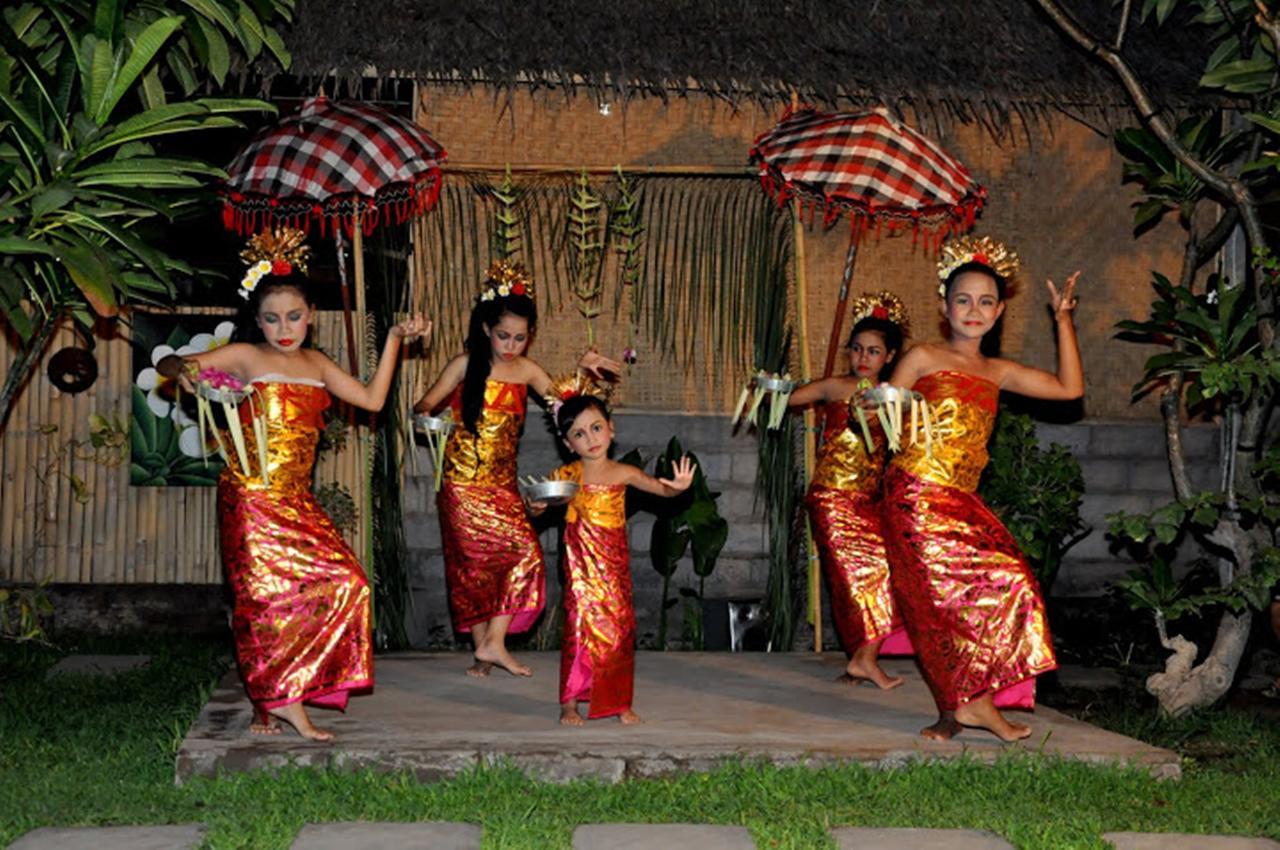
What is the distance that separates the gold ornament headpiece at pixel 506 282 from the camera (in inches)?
265

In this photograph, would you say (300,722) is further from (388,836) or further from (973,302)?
(973,302)

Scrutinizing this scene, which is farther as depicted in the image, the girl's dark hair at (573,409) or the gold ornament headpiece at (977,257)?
the girl's dark hair at (573,409)

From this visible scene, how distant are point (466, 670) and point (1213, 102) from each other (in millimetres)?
4583

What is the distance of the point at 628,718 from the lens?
5.76 meters

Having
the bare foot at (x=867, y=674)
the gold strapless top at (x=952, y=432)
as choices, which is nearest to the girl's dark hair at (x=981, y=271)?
the gold strapless top at (x=952, y=432)

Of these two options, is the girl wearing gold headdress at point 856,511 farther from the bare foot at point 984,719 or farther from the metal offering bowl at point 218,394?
the metal offering bowl at point 218,394

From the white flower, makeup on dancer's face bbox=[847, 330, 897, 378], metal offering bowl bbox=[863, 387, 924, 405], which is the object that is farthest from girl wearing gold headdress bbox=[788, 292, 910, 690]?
the white flower

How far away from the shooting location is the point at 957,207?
278 inches

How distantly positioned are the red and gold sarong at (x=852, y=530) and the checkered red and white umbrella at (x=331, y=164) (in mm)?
2020

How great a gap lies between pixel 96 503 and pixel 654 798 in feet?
14.0

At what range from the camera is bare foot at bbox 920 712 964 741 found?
558cm

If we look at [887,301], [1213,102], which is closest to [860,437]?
[887,301]

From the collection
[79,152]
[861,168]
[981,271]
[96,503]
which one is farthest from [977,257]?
[96,503]

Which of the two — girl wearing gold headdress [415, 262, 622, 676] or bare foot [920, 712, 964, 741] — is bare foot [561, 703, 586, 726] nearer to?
girl wearing gold headdress [415, 262, 622, 676]
